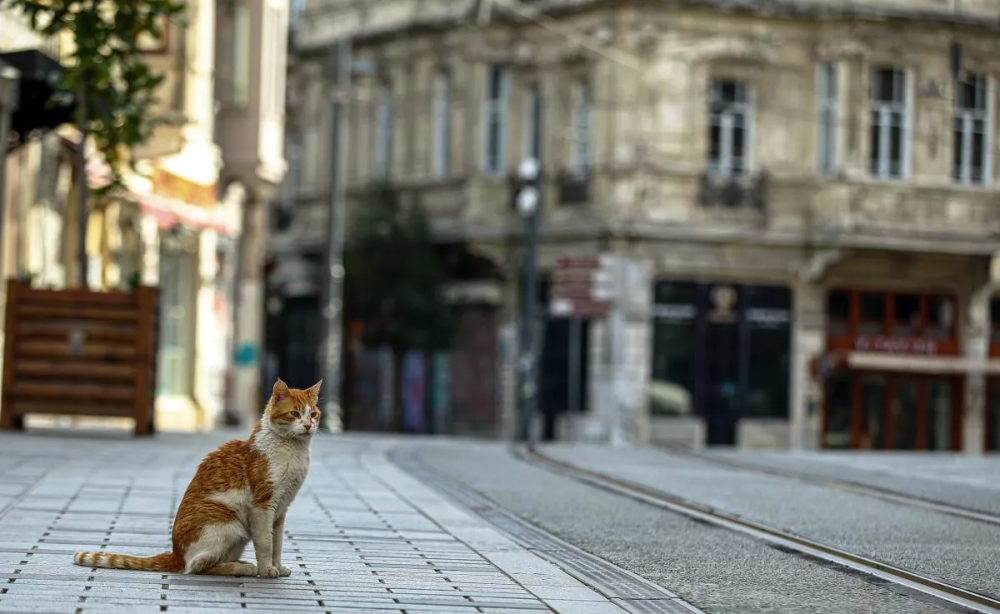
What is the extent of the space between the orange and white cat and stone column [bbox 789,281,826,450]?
111 ft

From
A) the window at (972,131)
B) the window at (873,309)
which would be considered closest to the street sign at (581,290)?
the window at (873,309)

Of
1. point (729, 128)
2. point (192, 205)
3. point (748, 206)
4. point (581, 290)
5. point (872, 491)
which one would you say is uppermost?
point (729, 128)

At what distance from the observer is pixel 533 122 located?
44.5 meters

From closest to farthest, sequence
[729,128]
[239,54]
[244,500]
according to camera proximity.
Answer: [244,500] → [239,54] → [729,128]

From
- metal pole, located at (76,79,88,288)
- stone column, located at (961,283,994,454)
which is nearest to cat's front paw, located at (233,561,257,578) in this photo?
metal pole, located at (76,79,88,288)

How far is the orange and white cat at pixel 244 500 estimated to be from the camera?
9273 millimetres

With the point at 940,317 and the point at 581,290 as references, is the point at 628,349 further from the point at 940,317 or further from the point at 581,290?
the point at 940,317

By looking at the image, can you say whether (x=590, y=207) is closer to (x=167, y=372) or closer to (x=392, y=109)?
(x=392, y=109)

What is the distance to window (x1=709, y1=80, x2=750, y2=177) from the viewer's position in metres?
42.8

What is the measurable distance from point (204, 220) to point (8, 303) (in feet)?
40.1

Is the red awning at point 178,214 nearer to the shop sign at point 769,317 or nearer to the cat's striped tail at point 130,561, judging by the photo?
the shop sign at point 769,317

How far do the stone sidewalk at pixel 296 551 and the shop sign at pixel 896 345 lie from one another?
25.9m

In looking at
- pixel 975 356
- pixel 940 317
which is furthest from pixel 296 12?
pixel 975 356

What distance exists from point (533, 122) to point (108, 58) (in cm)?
2227
